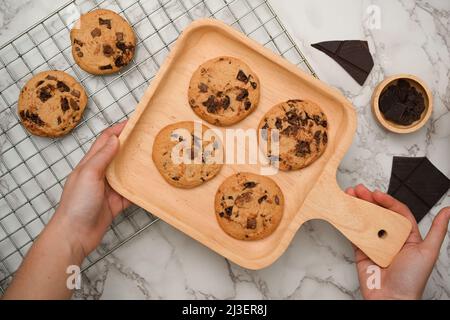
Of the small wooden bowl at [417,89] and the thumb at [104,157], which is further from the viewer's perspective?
the small wooden bowl at [417,89]

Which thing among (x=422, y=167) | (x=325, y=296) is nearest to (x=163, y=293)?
(x=325, y=296)

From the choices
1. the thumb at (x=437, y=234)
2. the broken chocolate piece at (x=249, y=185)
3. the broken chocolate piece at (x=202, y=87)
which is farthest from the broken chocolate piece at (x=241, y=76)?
the thumb at (x=437, y=234)

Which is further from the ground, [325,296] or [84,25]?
[84,25]

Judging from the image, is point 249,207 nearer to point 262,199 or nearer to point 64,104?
point 262,199

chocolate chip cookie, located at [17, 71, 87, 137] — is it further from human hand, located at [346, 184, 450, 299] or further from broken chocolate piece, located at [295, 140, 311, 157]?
human hand, located at [346, 184, 450, 299]

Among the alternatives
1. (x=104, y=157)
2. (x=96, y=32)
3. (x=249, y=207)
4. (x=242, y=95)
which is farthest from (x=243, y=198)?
(x=96, y=32)

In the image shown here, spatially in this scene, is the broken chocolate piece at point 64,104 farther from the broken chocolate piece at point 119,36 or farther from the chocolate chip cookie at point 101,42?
the broken chocolate piece at point 119,36
